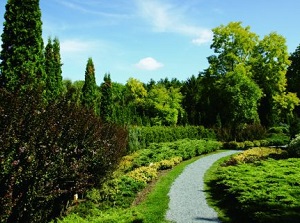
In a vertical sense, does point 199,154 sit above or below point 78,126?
below

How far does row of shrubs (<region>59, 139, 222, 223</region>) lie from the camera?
9562 millimetres

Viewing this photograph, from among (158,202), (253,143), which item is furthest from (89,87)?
(253,143)

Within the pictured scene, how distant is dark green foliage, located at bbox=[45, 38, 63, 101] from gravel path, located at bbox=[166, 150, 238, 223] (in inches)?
334

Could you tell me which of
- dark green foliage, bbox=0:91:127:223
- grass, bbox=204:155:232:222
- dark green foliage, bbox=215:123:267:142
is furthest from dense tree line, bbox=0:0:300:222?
grass, bbox=204:155:232:222

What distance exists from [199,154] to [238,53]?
55.6ft

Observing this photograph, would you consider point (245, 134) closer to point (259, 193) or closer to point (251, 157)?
point (251, 157)

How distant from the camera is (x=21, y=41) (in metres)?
12.9

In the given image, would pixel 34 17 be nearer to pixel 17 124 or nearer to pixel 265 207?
pixel 17 124

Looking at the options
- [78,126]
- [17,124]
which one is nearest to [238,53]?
[78,126]

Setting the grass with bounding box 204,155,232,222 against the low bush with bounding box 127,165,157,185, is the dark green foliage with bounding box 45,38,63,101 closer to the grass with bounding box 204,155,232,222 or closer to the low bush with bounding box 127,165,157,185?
the low bush with bounding box 127,165,157,185

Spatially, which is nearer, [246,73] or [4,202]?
[4,202]

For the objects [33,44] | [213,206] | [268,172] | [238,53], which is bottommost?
[213,206]

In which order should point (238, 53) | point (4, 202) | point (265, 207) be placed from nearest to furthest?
point (4, 202) → point (265, 207) → point (238, 53)

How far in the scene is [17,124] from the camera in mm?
5520
